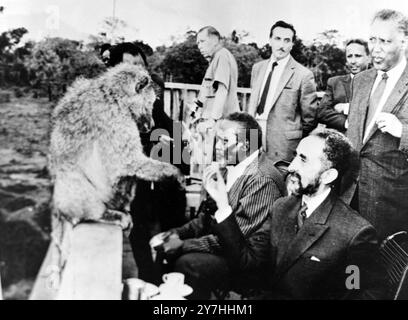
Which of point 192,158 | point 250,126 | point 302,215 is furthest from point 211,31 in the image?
point 302,215

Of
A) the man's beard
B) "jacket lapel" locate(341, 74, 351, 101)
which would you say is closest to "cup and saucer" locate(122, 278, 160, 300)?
the man's beard

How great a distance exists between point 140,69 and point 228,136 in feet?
2.47

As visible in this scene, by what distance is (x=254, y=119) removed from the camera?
3.26m

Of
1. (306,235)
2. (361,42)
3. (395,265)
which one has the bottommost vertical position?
(395,265)

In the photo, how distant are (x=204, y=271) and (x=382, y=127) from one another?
1560 mm

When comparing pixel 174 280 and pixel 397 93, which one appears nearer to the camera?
pixel 174 280

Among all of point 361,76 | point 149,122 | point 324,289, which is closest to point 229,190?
point 149,122

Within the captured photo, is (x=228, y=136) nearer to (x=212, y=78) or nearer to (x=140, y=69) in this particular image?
(x=212, y=78)

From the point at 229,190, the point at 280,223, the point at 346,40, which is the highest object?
the point at 346,40

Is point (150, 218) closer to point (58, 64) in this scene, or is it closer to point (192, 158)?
point (192, 158)

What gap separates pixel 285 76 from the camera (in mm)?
3322

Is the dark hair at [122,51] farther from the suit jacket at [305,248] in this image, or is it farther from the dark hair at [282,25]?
the suit jacket at [305,248]

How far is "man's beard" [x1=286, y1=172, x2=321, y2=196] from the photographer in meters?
3.12

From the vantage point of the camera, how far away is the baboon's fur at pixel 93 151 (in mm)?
3113
